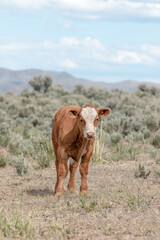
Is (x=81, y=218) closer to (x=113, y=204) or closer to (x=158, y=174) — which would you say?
(x=113, y=204)

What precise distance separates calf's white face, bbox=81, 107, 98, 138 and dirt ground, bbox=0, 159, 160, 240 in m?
1.14

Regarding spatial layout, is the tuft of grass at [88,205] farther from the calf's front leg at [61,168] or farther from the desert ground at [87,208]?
the calf's front leg at [61,168]

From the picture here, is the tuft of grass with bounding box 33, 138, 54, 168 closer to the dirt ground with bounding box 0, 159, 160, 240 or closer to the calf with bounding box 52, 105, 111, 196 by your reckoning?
the dirt ground with bounding box 0, 159, 160, 240

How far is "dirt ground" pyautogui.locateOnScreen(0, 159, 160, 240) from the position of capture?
5.88 metres

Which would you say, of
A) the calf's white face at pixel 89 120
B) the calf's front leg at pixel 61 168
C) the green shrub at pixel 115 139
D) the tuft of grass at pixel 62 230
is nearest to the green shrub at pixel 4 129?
the green shrub at pixel 115 139

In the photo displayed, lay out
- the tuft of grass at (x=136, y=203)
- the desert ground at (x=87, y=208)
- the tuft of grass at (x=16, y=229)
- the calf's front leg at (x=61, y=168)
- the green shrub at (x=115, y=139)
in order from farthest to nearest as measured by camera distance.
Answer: the green shrub at (x=115, y=139) → the calf's front leg at (x=61, y=168) → the tuft of grass at (x=136, y=203) → the desert ground at (x=87, y=208) → the tuft of grass at (x=16, y=229)

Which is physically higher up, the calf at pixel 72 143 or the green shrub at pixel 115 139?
the calf at pixel 72 143

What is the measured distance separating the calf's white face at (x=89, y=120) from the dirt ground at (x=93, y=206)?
3.74 ft

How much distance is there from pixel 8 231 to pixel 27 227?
0.25 meters

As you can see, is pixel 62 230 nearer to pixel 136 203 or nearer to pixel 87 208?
pixel 87 208

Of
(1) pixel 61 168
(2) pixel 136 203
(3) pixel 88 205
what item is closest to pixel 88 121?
(1) pixel 61 168

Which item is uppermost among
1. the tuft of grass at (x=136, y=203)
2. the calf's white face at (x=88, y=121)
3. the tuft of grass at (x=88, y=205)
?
the calf's white face at (x=88, y=121)

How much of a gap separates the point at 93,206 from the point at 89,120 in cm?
151

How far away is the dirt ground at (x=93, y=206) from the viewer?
19.3ft
